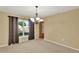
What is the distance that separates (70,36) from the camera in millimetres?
4277

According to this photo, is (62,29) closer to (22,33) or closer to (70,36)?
(70,36)

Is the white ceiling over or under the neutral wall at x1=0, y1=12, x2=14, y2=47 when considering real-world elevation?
over

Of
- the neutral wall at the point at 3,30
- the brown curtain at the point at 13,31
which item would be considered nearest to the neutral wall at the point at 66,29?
the brown curtain at the point at 13,31

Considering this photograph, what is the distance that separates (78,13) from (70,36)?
1057 mm

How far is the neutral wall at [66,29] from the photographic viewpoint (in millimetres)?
3915

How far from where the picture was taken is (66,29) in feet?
14.5

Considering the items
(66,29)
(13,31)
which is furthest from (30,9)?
(66,29)

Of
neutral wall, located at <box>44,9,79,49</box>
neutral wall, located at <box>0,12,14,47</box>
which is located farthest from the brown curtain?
neutral wall, located at <box>44,9,79,49</box>

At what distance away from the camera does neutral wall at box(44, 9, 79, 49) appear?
3.92 meters

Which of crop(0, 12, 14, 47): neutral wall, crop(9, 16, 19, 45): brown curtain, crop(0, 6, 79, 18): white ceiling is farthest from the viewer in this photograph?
crop(9, 16, 19, 45): brown curtain

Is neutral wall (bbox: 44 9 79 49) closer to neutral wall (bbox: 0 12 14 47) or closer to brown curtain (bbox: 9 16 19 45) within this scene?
brown curtain (bbox: 9 16 19 45)

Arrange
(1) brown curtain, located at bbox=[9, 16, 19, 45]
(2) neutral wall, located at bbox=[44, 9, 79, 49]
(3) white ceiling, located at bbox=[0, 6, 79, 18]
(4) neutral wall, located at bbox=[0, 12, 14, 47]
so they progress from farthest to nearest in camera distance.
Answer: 1. (2) neutral wall, located at bbox=[44, 9, 79, 49]
2. (1) brown curtain, located at bbox=[9, 16, 19, 45]
3. (4) neutral wall, located at bbox=[0, 12, 14, 47]
4. (3) white ceiling, located at bbox=[0, 6, 79, 18]

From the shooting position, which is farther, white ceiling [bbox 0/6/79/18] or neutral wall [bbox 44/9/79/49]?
neutral wall [bbox 44/9/79/49]
